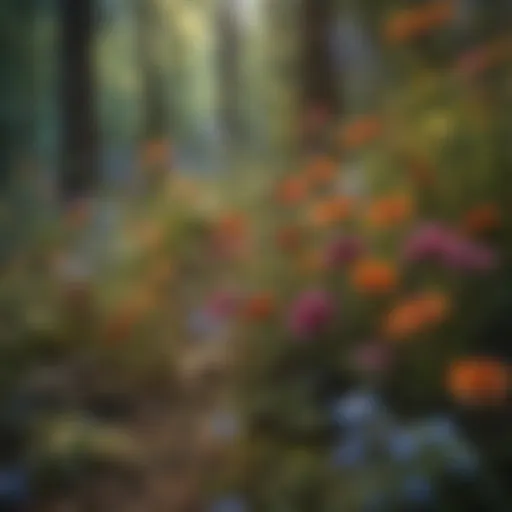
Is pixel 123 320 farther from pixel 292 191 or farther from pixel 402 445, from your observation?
pixel 402 445

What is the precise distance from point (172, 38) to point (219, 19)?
7 cm

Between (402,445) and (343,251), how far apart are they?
0.28m

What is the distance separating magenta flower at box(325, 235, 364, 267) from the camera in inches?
54.6

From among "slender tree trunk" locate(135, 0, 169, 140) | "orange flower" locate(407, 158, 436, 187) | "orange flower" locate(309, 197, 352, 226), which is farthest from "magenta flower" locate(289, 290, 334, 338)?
"slender tree trunk" locate(135, 0, 169, 140)

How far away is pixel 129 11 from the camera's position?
1.51m

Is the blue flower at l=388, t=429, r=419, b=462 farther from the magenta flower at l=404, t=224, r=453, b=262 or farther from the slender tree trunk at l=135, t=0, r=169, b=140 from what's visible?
the slender tree trunk at l=135, t=0, r=169, b=140

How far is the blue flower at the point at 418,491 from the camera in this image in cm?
125

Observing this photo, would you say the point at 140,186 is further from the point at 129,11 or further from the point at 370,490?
the point at 370,490

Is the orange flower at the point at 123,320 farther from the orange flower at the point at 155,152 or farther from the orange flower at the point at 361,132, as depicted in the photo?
the orange flower at the point at 361,132

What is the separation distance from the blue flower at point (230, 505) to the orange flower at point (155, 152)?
50 cm

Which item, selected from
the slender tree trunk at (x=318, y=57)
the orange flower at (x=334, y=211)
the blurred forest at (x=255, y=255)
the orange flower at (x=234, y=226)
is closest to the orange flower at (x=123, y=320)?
the blurred forest at (x=255, y=255)

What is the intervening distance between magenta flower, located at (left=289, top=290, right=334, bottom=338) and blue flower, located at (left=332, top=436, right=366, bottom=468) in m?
0.16

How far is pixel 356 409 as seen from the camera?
4.30ft

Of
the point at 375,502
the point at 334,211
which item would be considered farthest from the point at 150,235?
the point at 375,502
